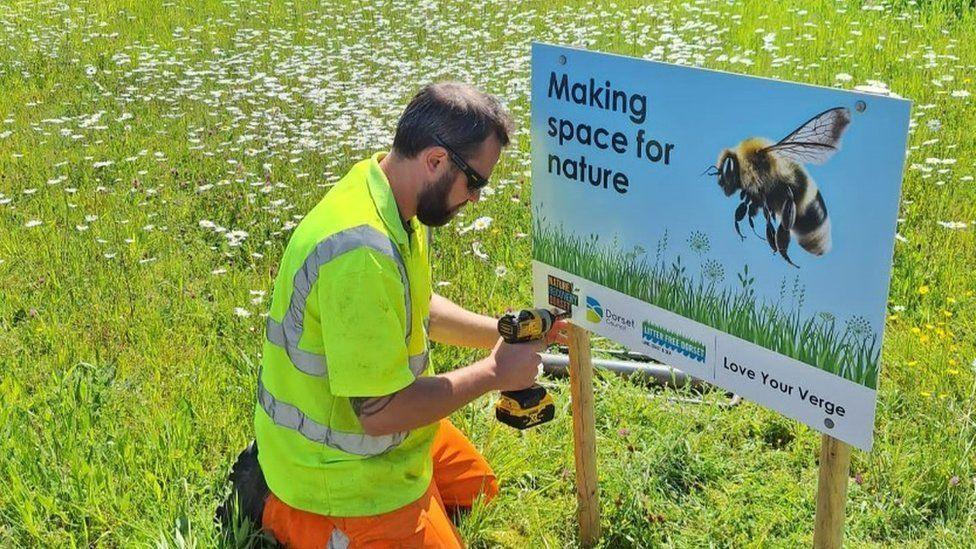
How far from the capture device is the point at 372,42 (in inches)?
342

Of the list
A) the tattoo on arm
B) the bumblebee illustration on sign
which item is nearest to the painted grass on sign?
the bumblebee illustration on sign

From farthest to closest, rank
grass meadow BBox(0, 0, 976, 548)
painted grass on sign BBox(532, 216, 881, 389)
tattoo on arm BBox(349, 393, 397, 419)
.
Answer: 1. grass meadow BBox(0, 0, 976, 548)
2. tattoo on arm BBox(349, 393, 397, 419)
3. painted grass on sign BBox(532, 216, 881, 389)

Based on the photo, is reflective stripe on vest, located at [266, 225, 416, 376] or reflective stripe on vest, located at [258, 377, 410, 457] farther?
reflective stripe on vest, located at [258, 377, 410, 457]

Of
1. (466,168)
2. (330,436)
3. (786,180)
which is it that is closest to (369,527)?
(330,436)

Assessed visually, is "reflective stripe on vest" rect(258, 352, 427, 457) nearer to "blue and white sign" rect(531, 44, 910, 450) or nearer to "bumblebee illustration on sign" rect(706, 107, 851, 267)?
"blue and white sign" rect(531, 44, 910, 450)

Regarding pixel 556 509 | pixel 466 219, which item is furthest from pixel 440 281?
pixel 556 509

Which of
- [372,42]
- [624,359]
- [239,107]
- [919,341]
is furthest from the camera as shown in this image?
[372,42]

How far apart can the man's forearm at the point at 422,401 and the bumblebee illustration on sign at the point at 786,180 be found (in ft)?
2.76

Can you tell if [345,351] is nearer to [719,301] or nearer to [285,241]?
[719,301]

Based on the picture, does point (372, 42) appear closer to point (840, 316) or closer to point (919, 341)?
point (919, 341)

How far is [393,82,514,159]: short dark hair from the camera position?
2465mm

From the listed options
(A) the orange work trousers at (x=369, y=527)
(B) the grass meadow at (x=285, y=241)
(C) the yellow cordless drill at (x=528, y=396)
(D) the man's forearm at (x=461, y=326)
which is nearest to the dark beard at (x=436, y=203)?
(C) the yellow cordless drill at (x=528, y=396)

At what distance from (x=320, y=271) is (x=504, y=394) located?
2.32 feet

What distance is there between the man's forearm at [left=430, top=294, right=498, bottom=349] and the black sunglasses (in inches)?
28.3
